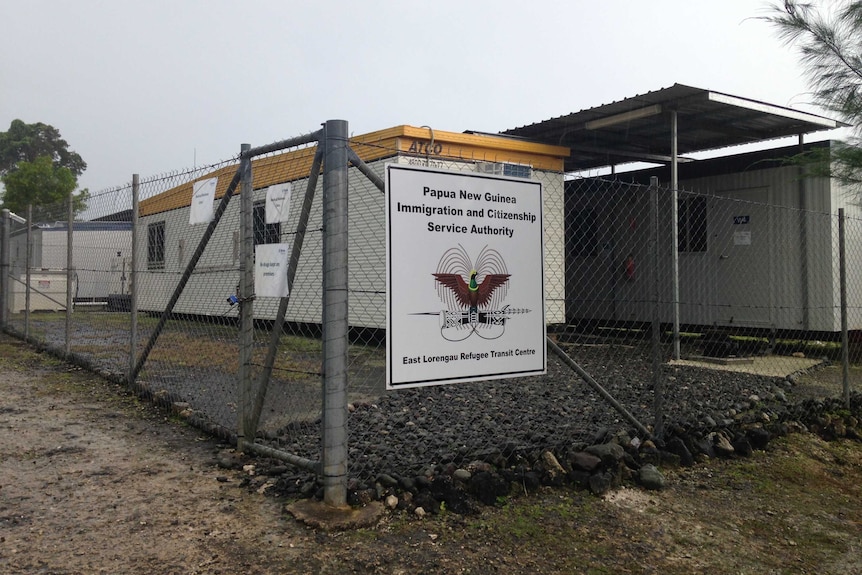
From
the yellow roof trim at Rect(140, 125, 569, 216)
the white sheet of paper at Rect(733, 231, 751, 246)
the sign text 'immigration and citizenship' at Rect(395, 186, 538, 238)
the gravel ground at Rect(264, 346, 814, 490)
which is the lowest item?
the gravel ground at Rect(264, 346, 814, 490)

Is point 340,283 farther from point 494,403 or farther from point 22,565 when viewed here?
point 494,403

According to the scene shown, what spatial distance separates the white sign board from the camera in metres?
3.49

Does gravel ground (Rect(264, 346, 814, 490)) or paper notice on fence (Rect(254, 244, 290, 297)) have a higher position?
paper notice on fence (Rect(254, 244, 290, 297))

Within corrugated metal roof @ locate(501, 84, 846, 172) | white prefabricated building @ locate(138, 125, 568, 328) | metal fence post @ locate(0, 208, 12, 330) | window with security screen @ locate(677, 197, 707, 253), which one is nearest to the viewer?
white prefabricated building @ locate(138, 125, 568, 328)

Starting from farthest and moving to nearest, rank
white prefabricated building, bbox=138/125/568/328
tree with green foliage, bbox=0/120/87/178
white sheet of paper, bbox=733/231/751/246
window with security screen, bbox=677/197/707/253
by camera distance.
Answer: tree with green foliage, bbox=0/120/87/178 < window with security screen, bbox=677/197/707/253 < white sheet of paper, bbox=733/231/751/246 < white prefabricated building, bbox=138/125/568/328

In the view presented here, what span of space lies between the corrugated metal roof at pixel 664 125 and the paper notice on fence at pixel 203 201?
6068 mm

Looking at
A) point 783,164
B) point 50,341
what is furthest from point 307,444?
point 783,164

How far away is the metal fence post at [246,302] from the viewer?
4.33m

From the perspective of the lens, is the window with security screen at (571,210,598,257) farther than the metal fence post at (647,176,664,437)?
Yes

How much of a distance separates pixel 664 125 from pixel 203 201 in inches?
313

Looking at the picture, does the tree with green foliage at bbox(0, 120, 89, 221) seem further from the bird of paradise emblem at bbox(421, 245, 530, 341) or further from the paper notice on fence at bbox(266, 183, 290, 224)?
the bird of paradise emblem at bbox(421, 245, 530, 341)

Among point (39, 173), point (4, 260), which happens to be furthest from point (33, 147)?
point (4, 260)

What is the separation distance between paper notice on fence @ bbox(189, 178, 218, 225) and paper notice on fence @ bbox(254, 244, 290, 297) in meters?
0.95

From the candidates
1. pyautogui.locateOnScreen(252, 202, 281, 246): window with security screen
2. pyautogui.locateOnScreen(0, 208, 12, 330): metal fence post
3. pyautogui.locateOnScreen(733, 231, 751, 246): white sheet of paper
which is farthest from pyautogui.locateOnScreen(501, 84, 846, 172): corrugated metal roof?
pyautogui.locateOnScreen(0, 208, 12, 330): metal fence post
